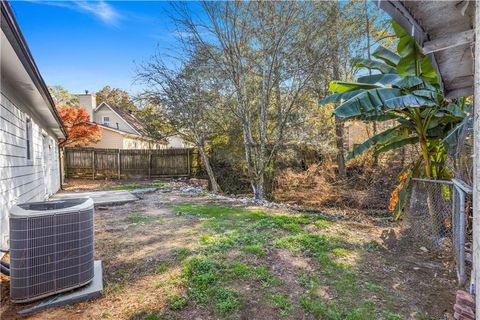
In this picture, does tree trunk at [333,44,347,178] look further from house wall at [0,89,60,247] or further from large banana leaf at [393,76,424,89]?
house wall at [0,89,60,247]

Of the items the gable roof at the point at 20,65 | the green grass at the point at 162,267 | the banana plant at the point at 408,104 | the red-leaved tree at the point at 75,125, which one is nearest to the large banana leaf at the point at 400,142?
the banana plant at the point at 408,104

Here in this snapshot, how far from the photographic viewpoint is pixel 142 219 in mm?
6160

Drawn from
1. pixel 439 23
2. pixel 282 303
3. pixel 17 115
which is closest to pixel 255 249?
pixel 282 303

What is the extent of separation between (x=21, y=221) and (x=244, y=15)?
816 centimetres

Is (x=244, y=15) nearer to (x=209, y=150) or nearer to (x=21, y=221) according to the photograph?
(x=209, y=150)

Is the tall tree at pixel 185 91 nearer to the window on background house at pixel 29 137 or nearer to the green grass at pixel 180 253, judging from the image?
the window on background house at pixel 29 137

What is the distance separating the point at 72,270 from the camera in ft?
9.11

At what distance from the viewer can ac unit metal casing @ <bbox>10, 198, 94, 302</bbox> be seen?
8.30ft

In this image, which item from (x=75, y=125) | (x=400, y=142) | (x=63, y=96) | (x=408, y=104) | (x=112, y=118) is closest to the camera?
(x=408, y=104)

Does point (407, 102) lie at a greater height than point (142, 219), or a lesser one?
greater

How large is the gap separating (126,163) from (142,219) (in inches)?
446

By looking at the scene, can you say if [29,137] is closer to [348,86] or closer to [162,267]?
[162,267]

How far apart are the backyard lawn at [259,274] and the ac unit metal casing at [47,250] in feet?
0.75

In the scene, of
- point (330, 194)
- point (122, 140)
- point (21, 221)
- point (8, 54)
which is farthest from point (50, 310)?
point (122, 140)
